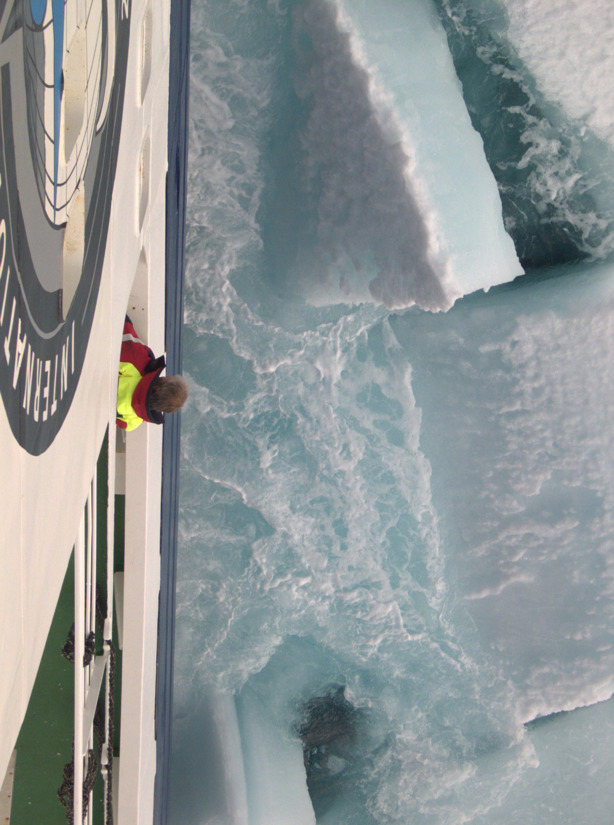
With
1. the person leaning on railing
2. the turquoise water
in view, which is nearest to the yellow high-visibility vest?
the person leaning on railing

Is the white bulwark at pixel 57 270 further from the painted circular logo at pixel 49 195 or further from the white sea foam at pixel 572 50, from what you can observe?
the white sea foam at pixel 572 50

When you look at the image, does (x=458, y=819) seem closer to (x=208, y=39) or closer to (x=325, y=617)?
(x=325, y=617)

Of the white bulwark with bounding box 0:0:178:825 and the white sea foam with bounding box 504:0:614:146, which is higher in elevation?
the white bulwark with bounding box 0:0:178:825

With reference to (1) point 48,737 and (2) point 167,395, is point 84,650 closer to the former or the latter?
(2) point 167,395

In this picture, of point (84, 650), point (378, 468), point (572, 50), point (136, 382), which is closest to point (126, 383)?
point (136, 382)

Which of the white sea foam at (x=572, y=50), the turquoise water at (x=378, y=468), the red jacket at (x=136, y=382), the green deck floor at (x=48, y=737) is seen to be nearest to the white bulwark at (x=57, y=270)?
the red jacket at (x=136, y=382)

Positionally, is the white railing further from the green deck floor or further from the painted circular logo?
the painted circular logo

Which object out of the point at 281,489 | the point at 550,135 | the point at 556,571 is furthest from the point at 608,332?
the point at 281,489
